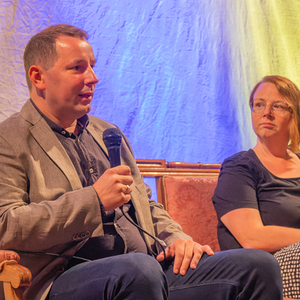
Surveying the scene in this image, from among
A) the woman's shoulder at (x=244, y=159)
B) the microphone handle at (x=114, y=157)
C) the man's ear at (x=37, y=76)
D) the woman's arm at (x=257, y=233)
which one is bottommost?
the woman's arm at (x=257, y=233)

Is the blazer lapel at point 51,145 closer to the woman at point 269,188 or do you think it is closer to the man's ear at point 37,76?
the man's ear at point 37,76

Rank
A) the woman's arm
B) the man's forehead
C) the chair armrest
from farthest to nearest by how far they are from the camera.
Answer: the woman's arm → the man's forehead → the chair armrest

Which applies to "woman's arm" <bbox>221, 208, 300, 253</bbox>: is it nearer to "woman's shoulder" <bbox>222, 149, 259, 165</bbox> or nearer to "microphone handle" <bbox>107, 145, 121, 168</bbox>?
"woman's shoulder" <bbox>222, 149, 259, 165</bbox>

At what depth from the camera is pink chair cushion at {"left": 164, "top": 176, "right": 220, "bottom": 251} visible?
5.92 feet

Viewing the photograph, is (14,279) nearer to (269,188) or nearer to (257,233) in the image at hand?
(257,233)

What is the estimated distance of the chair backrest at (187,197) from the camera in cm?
181

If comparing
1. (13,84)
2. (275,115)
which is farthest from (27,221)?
(275,115)

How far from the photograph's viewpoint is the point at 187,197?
6.15 feet

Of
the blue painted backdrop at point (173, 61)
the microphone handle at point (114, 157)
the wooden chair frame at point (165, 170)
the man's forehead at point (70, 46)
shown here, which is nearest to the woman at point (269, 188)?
the wooden chair frame at point (165, 170)

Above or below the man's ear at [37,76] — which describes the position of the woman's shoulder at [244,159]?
below

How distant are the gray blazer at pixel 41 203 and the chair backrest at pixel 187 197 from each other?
1.83ft

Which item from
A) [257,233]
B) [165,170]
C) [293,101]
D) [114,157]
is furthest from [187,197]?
[114,157]

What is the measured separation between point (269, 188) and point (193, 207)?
0.41 meters

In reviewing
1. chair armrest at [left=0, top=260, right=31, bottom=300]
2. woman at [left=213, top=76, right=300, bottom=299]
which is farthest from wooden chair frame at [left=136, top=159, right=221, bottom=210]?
chair armrest at [left=0, top=260, right=31, bottom=300]
